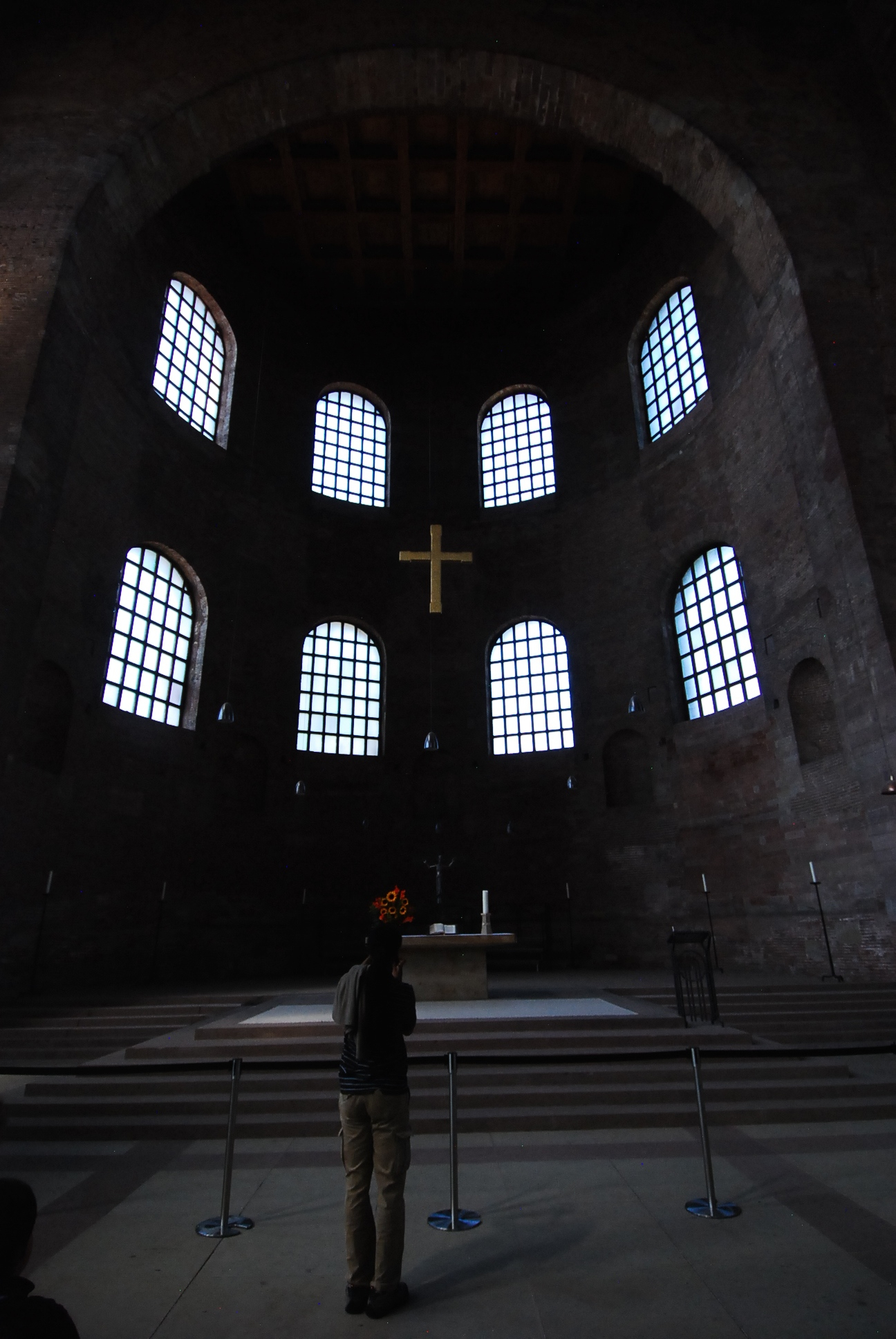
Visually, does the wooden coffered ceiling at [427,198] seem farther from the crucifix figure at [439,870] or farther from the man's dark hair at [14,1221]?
the man's dark hair at [14,1221]

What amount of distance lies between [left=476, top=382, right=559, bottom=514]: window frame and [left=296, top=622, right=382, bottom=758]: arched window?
14.3 ft

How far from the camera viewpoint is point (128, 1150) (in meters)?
4.76

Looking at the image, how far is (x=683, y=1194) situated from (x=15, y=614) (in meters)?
8.54

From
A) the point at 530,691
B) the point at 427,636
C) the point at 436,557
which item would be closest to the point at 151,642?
the point at 436,557

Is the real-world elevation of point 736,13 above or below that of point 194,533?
above

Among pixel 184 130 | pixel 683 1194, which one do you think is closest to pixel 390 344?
pixel 184 130

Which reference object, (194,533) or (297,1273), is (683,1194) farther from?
(194,533)

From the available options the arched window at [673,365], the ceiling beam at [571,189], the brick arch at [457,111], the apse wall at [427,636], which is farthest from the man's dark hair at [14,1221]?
the ceiling beam at [571,189]

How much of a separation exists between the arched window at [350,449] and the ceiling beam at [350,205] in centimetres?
282

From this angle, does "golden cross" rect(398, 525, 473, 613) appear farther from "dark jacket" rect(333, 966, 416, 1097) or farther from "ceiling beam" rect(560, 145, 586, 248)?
"ceiling beam" rect(560, 145, 586, 248)

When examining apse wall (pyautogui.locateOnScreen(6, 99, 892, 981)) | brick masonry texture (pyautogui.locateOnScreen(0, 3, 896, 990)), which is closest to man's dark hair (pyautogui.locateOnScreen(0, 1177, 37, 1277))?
brick masonry texture (pyautogui.locateOnScreen(0, 3, 896, 990))

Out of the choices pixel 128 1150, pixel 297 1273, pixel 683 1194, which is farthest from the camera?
pixel 128 1150

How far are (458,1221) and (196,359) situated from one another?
15655 mm

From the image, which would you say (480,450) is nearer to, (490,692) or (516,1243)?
(490,692)
